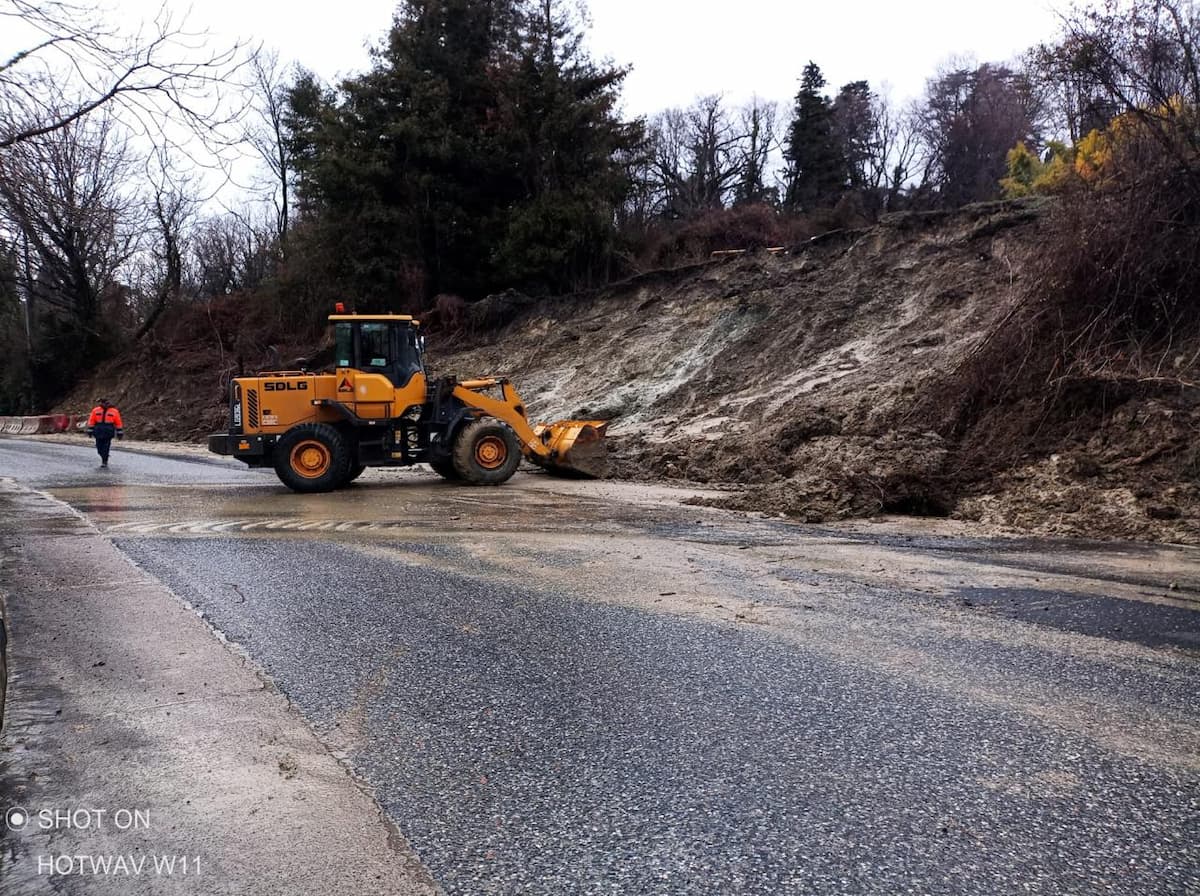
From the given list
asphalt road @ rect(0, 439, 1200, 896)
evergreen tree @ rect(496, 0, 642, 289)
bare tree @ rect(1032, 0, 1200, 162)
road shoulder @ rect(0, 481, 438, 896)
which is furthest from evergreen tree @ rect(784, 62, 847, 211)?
→ road shoulder @ rect(0, 481, 438, 896)

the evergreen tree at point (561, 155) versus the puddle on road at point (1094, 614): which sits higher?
the evergreen tree at point (561, 155)

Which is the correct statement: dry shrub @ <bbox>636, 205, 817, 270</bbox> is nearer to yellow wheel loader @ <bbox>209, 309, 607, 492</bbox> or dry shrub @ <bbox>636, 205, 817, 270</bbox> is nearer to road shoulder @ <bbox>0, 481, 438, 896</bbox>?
yellow wheel loader @ <bbox>209, 309, 607, 492</bbox>

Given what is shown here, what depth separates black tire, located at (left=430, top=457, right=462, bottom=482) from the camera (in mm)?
15228

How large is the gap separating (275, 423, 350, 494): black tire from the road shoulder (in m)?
8.20

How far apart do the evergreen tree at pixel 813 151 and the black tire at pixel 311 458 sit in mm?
32010

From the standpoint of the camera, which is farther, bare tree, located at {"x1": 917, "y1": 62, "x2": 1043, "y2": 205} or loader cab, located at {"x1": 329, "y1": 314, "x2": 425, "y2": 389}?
bare tree, located at {"x1": 917, "y1": 62, "x2": 1043, "y2": 205}

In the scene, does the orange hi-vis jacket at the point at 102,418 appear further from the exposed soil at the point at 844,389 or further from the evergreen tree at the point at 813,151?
the evergreen tree at the point at 813,151

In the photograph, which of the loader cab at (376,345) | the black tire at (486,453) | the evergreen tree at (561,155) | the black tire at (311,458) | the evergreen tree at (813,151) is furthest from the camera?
the evergreen tree at (813,151)

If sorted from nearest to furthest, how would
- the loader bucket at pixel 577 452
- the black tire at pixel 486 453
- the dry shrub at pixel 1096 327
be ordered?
1. the dry shrub at pixel 1096 327
2. the black tire at pixel 486 453
3. the loader bucket at pixel 577 452

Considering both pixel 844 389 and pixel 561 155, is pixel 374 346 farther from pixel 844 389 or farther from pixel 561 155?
pixel 561 155

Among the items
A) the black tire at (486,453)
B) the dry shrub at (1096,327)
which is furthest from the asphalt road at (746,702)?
the black tire at (486,453)

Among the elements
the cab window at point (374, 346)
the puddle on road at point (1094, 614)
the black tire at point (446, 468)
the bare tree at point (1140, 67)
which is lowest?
the puddle on road at point (1094, 614)

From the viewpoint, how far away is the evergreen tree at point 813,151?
139ft

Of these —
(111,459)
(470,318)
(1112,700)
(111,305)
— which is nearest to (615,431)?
(470,318)
